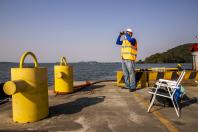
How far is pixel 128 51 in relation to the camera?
9.55 m

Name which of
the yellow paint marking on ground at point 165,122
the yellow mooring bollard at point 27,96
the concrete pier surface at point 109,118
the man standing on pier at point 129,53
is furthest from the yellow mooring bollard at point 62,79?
the yellow paint marking on ground at point 165,122

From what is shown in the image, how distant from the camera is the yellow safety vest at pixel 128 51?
375 inches

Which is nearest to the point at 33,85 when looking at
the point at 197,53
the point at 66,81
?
the point at 66,81

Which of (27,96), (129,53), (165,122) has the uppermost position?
(129,53)

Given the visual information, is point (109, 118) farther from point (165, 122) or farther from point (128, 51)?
point (128, 51)

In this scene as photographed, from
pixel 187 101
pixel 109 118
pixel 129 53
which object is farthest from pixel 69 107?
pixel 129 53

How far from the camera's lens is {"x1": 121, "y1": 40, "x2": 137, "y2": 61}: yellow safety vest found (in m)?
9.53

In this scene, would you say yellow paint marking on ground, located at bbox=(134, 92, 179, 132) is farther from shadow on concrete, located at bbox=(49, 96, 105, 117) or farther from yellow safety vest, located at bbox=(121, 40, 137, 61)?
yellow safety vest, located at bbox=(121, 40, 137, 61)

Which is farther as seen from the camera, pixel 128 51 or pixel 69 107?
pixel 128 51

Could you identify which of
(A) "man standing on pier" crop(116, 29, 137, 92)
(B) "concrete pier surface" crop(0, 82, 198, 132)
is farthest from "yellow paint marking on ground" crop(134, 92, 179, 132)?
(A) "man standing on pier" crop(116, 29, 137, 92)

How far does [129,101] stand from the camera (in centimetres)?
729

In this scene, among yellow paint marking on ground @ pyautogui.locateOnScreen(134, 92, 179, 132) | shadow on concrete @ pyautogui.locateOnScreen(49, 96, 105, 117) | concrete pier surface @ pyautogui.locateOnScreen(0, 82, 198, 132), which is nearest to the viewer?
yellow paint marking on ground @ pyautogui.locateOnScreen(134, 92, 179, 132)

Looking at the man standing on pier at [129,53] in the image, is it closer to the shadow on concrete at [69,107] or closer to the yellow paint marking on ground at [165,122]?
the shadow on concrete at [69,107]

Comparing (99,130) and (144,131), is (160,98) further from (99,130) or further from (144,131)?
(99,130)
